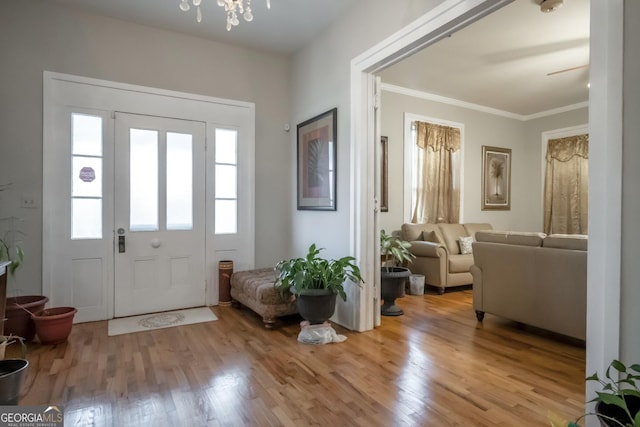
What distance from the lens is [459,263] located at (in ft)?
15.7

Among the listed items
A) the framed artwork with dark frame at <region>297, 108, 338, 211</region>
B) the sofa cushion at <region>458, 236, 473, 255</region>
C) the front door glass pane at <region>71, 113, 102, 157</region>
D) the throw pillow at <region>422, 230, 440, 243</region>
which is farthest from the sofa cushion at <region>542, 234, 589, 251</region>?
the front door glass pane at <region>71, 113, 102, 157</region>

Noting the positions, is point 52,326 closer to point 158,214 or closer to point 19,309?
point 19,309

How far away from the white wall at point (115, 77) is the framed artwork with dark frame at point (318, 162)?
38cm

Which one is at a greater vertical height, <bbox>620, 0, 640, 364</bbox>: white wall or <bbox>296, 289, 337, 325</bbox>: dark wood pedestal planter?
<bbox>620, 0, 640, 364</bbox>: white wall

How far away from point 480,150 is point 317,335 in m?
4.79

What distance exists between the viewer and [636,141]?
4.69 feet

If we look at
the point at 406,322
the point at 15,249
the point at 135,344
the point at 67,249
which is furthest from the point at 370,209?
the point at 15,249

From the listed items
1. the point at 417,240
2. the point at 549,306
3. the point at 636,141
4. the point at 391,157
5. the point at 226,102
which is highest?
the point at 226,102

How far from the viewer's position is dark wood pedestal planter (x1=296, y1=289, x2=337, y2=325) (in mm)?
2871

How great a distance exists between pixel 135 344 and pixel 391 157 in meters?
3.95

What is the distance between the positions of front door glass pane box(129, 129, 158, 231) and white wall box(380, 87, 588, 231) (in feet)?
9.91

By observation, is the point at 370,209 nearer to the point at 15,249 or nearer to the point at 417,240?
the point at 417,240

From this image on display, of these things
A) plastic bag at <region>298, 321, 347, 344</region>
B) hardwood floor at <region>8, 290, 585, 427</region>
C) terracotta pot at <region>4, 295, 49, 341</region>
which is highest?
terracotta pot at <region>4, 295, 49, 341</region>

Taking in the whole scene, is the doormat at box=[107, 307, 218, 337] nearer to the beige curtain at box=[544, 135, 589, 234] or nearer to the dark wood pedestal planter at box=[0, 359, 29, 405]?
the dark wood pedestal planter at box=[0, 359, 29, 405]
